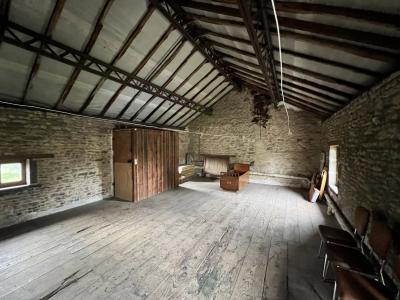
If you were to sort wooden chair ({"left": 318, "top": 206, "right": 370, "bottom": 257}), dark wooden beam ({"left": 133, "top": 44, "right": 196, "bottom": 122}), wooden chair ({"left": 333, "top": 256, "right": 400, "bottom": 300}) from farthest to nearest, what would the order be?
1. dark wooden beam ({"left": 133, "top": 44, "right": 196, "bottom": 122})
2. wooden chair ({"left": 318, "top": 206, "right": 370, "bottom": 257})
3. wooden chair ({"left": 333, "top": 256, "right": 400, "bottom": 300})

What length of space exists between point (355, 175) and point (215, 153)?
6666mm

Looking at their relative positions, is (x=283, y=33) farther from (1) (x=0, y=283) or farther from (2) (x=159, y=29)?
(1) (x=0, y=283)

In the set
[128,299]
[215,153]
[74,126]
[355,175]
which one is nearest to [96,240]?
[128,299]

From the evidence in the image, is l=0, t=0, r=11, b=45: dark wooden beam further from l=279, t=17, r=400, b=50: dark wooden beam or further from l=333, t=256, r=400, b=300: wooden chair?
l=333, t=256, r=400, b=300: wooden chair

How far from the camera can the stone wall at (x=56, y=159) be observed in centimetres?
418

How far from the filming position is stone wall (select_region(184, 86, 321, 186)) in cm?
809

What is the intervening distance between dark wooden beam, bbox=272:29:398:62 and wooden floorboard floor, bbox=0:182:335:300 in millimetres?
2854

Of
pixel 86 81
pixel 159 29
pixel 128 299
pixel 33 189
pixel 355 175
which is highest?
pixel 159 29

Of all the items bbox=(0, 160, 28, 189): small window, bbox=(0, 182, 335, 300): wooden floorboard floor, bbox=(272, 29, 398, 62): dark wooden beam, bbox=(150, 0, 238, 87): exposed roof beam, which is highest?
bbox=(150, 0, 238, 87): exposed roof beam

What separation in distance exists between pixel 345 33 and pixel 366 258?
2.64m

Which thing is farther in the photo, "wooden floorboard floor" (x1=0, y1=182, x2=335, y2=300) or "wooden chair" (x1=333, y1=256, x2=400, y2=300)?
"wooden floorboard floor" (x1=0, y1=182, x2=335, y2=300)

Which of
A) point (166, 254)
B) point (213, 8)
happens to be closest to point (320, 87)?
point (213, 8)

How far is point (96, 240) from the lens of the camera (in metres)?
3.58

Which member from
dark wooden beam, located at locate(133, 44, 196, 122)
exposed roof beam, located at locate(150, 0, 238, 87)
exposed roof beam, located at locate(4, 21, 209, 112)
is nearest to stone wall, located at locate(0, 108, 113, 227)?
dark wooden beam, located at locate(133, 44, 196, 122)
